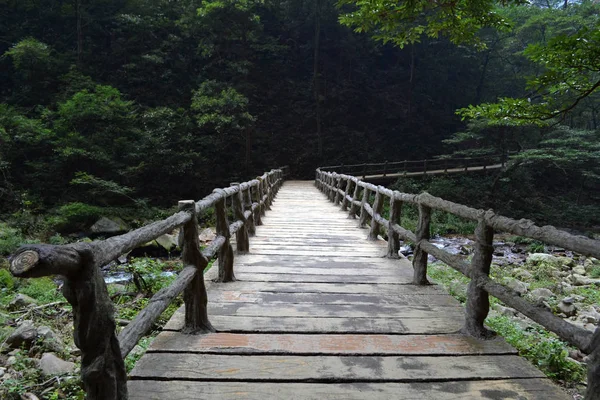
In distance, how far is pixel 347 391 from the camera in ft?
6.68

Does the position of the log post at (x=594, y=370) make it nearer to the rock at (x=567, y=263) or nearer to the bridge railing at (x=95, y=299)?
the bridge railing at (x=95, y=299)

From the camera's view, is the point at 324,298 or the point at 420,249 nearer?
the point at 324,298

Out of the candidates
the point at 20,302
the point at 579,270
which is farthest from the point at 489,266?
the point at 579,270

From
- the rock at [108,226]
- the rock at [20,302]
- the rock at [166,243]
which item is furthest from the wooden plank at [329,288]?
the rock at [108,226]

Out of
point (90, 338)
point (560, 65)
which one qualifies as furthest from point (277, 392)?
point (560, 65)

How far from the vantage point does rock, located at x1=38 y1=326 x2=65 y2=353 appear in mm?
4461

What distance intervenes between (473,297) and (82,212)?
15602 mm

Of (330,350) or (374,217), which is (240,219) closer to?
(374,217)

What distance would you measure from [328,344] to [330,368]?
1.03ft

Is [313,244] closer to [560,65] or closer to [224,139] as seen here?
[560,65]

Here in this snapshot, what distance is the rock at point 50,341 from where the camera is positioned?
4.46m

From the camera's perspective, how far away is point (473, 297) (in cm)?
270

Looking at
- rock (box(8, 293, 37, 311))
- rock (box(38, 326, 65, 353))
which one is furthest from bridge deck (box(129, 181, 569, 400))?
rock (box(8, 293, 37, 311))

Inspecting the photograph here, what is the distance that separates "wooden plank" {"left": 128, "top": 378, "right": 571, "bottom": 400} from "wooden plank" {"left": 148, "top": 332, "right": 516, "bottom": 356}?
1.13 ft
